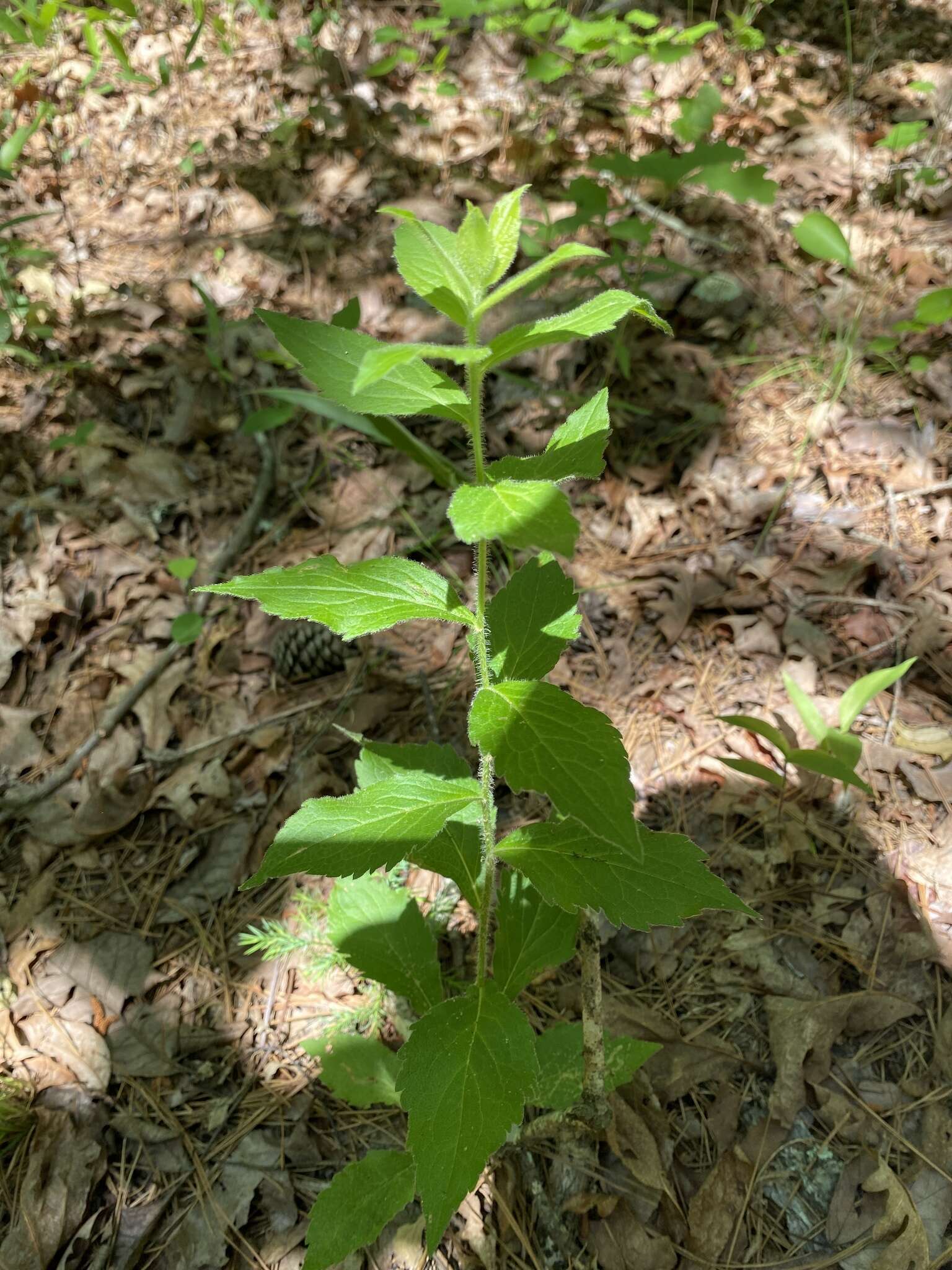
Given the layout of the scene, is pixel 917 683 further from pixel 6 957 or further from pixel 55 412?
pixel 55 412

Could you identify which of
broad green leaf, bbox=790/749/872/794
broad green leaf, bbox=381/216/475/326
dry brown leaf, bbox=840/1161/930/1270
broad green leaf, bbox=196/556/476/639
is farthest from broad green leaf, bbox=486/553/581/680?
dry brown leaf, bbox=840/1161/930/1270

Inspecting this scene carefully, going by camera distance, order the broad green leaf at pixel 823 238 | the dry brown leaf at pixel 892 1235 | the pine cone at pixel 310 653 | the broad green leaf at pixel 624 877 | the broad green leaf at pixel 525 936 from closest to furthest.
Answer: the broad green leaf at pixel 624 877 < the dry brown leaf at pixel 892 1235 < the broad green leaf at pixel 525 936 < the pine cone at pixel 310 653 < the broad green leaf at pixel 823 238

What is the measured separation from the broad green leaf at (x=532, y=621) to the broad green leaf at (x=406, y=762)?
0.29m

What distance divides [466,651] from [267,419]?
4.87ft

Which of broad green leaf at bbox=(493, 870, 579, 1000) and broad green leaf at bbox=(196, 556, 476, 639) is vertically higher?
broad green leaf at bbox=(196, 556, 476, 639)

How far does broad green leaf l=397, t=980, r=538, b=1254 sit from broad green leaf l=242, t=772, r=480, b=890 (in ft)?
1.36

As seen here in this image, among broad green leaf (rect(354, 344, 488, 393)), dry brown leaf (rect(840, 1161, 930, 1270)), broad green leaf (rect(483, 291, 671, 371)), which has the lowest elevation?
dry brown leaf (rect(840, 1161, 930, 1270))

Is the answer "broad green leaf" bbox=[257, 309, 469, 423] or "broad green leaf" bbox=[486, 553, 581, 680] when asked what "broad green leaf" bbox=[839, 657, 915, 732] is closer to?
"broad green leaf" bbox=[486, 553, 581, 680]

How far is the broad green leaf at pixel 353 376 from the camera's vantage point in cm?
132

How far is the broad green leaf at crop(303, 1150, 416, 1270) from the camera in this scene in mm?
1562

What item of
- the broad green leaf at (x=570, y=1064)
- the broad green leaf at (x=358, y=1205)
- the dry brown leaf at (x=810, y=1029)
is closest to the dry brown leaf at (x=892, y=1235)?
the dry brown leaf at (x=810, y=1029)

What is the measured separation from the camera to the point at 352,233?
448cm

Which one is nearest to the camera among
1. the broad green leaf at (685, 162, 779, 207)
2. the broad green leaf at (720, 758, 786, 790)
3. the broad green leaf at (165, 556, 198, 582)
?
the broad green leaf at (720, 758, 786, 790)

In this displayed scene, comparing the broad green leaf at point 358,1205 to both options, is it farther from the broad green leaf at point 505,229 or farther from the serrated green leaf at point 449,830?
the broad green leaf at point 505,229
